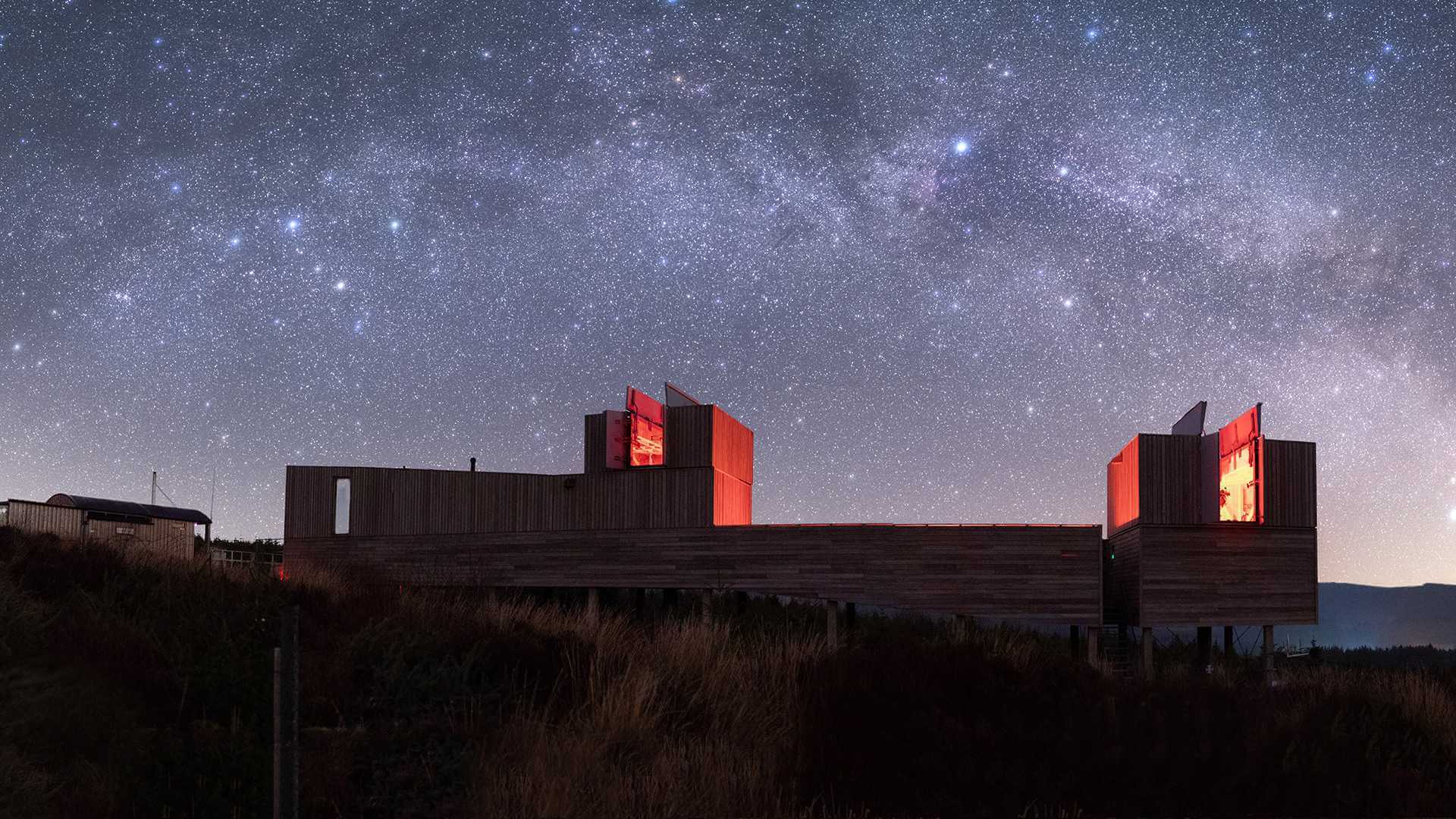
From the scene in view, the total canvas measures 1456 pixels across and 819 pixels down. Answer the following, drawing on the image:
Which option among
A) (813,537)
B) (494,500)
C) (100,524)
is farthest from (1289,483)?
(100,524)

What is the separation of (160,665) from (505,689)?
149 inches

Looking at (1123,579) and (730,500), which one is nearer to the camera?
(1123,579)

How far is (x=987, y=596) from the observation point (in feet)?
91.3

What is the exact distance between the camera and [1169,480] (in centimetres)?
2892

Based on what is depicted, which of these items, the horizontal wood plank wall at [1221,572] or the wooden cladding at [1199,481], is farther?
the wooden cladding at [1199,481]

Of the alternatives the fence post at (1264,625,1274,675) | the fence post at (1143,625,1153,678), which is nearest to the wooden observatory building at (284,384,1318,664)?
the fence post at (1143,625,1153,678)

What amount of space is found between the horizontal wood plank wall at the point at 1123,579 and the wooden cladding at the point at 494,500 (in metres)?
11.7

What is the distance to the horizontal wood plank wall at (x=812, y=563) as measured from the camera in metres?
27.8

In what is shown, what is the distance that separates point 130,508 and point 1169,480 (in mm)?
35438

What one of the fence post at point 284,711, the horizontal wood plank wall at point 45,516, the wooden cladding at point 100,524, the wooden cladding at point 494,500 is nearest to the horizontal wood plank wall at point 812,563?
the wooden cladding at point 494,500

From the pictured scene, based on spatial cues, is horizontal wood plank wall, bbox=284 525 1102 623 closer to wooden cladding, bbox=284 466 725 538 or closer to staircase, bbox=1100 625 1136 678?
wooden cladding, bbox=284 466 725 538

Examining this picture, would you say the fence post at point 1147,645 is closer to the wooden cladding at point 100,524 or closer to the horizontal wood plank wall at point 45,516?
the wooden cladding at point 100,524

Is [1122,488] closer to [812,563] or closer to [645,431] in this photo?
[812,563]

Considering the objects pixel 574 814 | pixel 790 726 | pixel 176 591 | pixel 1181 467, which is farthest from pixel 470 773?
pixel 1181 467
